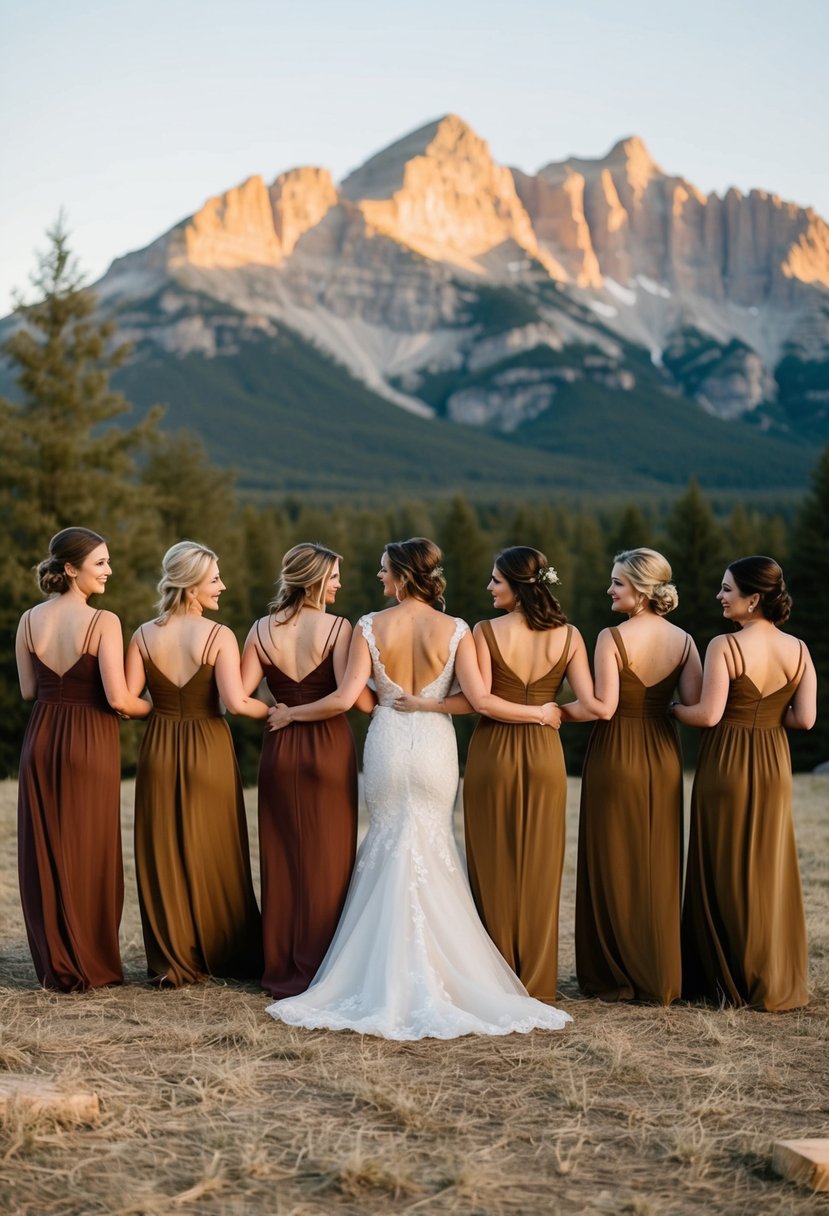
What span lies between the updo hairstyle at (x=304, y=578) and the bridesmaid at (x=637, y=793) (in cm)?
141

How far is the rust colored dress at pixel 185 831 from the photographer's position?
22.1ft

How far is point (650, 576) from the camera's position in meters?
6.62

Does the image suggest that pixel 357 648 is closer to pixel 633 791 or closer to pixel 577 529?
pixel 633 791

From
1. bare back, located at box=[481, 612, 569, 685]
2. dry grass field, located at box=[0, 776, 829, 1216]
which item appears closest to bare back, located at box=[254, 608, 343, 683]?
bare back, located at box=[481, 612, 569, 685]

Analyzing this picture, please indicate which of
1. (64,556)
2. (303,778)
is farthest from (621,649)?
(64,556)

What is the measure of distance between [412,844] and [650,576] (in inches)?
70.6

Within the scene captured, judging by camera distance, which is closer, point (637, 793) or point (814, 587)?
point (637, 793)

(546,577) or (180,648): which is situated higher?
(546,577)

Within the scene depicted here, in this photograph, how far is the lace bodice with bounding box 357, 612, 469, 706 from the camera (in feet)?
21.5

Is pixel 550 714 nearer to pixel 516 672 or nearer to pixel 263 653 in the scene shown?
pixel 516 672

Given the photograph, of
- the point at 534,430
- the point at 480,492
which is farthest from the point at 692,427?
the point at 480,492

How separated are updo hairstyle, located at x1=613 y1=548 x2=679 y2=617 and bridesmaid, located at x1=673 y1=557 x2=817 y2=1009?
1.06ft

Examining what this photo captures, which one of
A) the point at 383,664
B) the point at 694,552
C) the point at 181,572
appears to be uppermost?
the point at 694,552

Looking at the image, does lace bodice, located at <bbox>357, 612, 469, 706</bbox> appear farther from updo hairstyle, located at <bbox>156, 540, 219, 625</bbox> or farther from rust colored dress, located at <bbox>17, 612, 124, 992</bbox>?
rust colored dress, located at <bbox>17, 612, 124, 992</bbox>
